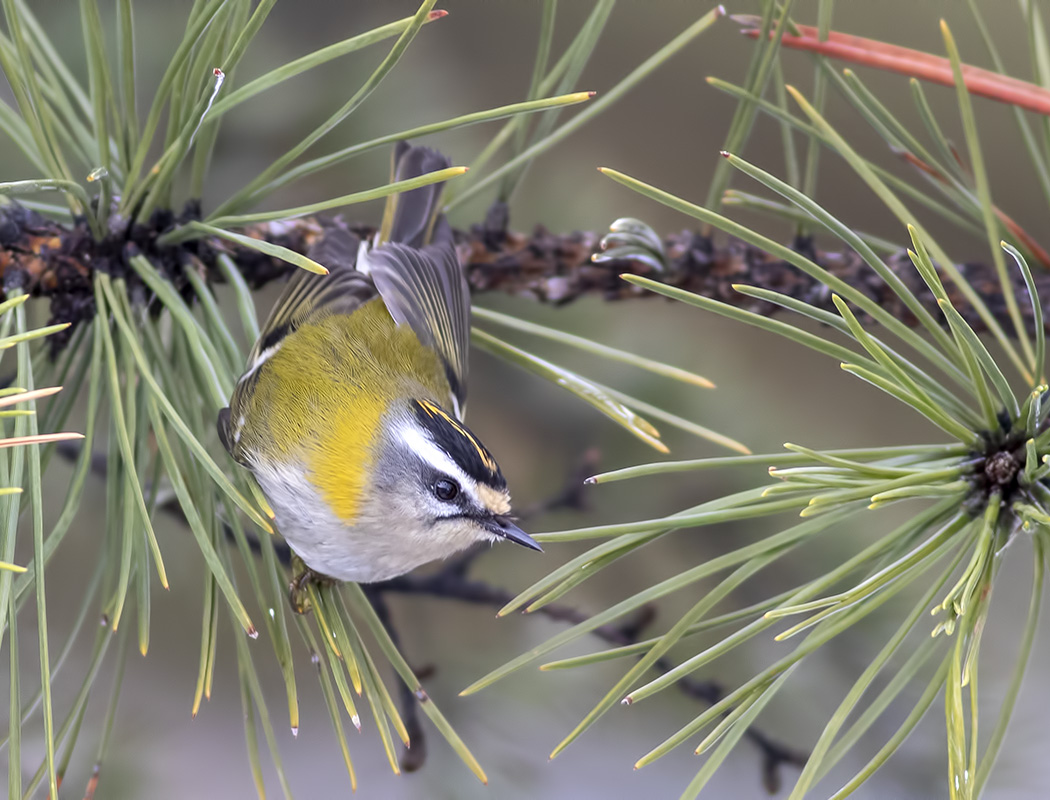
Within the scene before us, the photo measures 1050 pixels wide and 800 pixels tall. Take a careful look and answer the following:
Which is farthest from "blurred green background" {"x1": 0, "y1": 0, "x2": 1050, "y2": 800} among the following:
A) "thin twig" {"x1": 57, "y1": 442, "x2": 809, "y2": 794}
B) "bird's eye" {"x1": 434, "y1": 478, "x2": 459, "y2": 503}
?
"bird's eye" {"x1": 434, "y1": 478, "x2": 459, "y2": 503}

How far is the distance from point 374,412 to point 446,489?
66 millimetres

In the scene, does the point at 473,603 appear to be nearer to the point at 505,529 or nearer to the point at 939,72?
the point at 505,529

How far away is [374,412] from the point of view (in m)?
0.52

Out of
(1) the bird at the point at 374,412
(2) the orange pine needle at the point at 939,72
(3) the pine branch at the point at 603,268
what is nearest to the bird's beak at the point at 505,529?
(1) the bird at the point at 374,412

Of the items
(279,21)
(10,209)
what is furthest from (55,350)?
(279,21)

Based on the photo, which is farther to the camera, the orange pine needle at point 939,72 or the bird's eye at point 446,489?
the bird's eye at point 446,489

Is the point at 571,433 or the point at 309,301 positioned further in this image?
the point at 571,433

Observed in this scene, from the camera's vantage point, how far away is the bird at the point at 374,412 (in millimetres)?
434

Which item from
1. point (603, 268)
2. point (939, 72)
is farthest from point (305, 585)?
point (939, 72)

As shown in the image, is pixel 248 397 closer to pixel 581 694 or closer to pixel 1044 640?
pixel 581 694

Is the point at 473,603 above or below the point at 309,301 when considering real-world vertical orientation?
below

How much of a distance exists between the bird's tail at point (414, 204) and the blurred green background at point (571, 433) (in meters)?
0.09

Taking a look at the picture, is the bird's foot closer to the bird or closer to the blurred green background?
the bird

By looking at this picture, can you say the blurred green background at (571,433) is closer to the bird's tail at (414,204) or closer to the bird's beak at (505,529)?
the bird's tail at (414,204)
